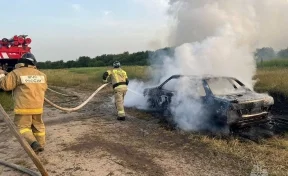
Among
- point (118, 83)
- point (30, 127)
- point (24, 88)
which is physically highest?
point (24, 88)

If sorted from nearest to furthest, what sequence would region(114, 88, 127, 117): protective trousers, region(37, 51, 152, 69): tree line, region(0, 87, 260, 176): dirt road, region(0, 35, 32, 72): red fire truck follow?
region(0, 87, 260, 176): dirt road < region(114, 88, 127, 117): protective trousers < region(0, 35, 32, 72): red fire truck < region(37, 51, 152, 69): tree line

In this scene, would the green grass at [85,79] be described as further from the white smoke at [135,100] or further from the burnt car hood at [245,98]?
the burnt car hood at [245,98]

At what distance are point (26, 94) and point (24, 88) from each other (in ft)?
0.37

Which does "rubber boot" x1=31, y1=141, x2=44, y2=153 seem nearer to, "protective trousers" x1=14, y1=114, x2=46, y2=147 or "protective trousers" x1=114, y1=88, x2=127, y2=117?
"protective trousers" x1=14, y1=114, x2=46, y2=147

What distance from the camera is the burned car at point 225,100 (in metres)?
6.90

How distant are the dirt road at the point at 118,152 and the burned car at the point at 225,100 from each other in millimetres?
830

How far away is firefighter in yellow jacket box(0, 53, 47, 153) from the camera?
536 centimetres

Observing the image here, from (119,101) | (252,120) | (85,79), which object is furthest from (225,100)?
(85,79)

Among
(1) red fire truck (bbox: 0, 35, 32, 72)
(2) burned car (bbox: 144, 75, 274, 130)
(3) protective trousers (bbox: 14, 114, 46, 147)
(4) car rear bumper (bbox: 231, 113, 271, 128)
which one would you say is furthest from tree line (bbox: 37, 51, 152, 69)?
(3) protective trousers (bbox: 14, 114, 46, 147)

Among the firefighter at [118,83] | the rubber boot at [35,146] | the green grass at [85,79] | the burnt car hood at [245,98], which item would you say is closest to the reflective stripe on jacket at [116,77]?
the firefighter at [118,83]

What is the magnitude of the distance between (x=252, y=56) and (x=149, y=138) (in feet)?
22.5

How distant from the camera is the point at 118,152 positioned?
5.94 m

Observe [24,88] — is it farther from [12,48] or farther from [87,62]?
[87,62]

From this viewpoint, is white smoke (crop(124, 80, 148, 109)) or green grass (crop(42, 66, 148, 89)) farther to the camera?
green grass (crop(42, 66, 148, 89))
